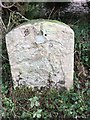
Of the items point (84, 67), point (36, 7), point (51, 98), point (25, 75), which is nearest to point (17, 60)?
point (25, 75)

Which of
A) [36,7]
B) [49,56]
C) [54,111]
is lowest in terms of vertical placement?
[54,111]

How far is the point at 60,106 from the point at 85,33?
1.10 m

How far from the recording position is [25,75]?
9.02 ft

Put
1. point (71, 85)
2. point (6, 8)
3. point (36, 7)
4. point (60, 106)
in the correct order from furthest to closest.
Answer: point (36, 7) < point (6, 8) < point (71, 85) < point (60, 106)

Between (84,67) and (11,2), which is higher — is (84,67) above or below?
below

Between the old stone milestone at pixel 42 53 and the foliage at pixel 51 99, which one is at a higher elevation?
the old stone milestone at pixel 42 53

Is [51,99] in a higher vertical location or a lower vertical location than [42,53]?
lower

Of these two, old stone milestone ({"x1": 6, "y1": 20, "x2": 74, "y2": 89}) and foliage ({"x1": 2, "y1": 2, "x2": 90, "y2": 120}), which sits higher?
old stone milestone ({"x1": 6, "y1": 20, "x2": 74, "y2": 89})

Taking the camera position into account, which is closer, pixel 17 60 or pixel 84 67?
pixel 17 60

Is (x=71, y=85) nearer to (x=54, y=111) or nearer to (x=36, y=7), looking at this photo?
(x=54, y=111)

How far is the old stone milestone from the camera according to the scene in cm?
253

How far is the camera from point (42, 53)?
2.65m

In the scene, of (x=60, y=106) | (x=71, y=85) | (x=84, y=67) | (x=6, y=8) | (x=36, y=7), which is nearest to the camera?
(x=60, y=106)

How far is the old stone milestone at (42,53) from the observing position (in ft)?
8.29
